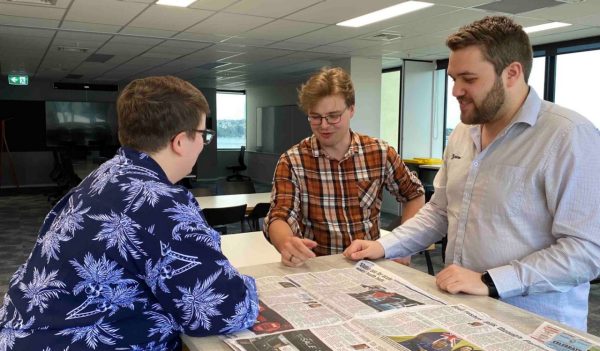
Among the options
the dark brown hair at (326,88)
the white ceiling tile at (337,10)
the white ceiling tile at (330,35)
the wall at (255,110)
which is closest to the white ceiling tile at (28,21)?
the white ceiling tile at (337,10)

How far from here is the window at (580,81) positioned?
6.43 m

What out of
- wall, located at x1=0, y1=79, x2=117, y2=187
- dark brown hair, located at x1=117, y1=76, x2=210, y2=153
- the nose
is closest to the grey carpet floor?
wall, located at x1=0, y1=79, x2=117, y2=187

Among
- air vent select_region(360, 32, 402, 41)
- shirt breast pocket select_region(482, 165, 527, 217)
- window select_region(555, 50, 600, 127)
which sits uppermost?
air vent select_region(360, 32, 402, 41)

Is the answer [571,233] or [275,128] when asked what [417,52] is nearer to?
[275,128]

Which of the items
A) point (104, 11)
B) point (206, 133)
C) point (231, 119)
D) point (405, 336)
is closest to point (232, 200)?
point (104, 11)

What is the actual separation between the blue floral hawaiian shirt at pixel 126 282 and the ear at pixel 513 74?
3.12 ft

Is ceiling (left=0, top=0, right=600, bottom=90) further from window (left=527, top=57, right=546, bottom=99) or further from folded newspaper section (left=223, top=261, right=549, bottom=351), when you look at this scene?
folded newspaper section (left=223, top=261, right=549, bottom=351)

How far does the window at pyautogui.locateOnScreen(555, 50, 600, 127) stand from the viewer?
21.1 feet

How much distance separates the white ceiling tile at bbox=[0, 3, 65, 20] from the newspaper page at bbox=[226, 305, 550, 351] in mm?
4662

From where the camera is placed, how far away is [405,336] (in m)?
1.07

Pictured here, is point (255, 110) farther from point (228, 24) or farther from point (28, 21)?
point (28, 21)

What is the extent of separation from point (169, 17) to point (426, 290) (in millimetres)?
4465

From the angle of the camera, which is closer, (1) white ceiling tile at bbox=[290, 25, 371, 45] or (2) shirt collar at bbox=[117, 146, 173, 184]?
(2) shirt collar at bbox=[117, 146, 173, 184]

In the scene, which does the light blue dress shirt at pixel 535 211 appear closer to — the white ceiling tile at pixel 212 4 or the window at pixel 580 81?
the white ceiling tile at pixel 212 4
